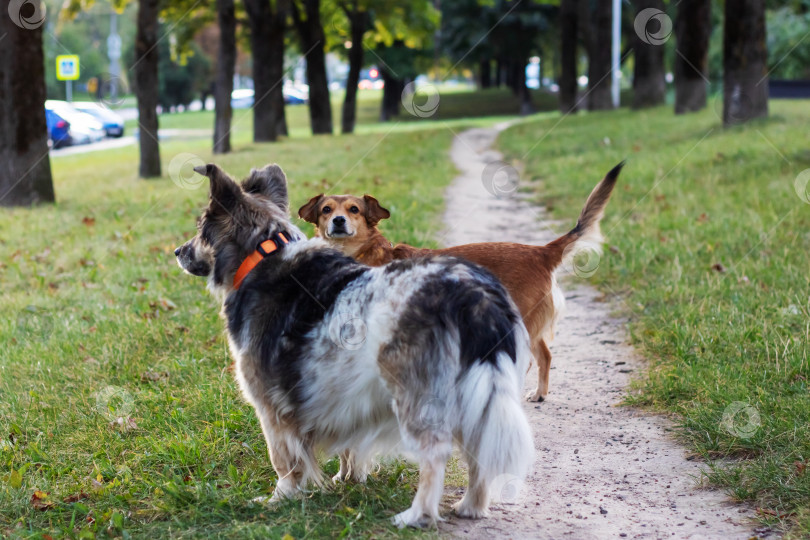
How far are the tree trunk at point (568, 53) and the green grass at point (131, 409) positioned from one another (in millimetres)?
25227

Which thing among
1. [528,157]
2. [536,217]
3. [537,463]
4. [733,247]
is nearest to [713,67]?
[528,157]

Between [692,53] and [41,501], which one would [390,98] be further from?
[41,501]

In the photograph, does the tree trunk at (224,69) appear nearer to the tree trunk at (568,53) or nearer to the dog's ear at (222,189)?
the tree trunk at (568,53)

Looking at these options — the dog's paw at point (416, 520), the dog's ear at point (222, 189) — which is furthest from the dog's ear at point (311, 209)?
the dog's paw at point (416, 520)

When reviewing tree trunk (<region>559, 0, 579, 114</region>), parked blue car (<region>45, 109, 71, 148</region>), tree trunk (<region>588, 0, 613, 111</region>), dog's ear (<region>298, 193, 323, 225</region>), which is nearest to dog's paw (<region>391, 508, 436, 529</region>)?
dog's ear (<region>298, 193, 323, 225</region>)

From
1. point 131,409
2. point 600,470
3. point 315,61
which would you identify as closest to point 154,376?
point 131,409

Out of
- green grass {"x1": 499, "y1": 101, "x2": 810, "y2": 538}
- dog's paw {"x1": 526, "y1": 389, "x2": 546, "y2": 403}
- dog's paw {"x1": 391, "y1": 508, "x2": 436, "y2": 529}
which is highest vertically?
green grass {"x1": 499, "y1": 101, "x2": 810, "y2": 538}

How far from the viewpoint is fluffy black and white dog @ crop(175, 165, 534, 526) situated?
3.38 meters

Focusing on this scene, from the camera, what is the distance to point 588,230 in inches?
216

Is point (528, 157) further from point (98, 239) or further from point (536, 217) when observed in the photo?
point (98, 239)

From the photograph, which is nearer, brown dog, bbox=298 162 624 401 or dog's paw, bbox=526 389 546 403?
brown dog, bbox=298 162 624 401

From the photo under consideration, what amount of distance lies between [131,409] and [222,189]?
1956 millimetres

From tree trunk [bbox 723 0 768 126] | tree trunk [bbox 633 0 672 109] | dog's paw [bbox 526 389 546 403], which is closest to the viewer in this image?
dog's paw [bbox 526 389 546 403]

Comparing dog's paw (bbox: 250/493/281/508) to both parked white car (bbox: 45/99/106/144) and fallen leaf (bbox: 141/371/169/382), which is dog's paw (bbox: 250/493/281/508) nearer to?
fallen leaf (bbox: 141/371/169/382)
